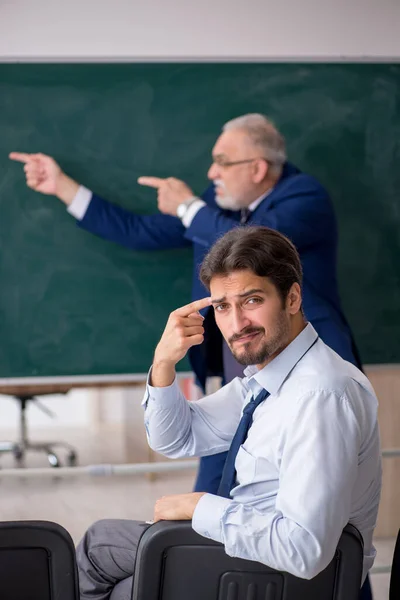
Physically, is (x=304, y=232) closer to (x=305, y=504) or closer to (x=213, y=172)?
(x=213, y=172)

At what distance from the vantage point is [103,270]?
327 cm

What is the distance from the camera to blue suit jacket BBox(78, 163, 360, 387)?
2828 millimetres

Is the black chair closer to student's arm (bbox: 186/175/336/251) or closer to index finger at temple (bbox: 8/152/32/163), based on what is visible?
student's arm (bbox: 186/175/336/251)

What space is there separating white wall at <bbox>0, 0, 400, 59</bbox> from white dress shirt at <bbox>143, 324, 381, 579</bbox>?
1830 millimetres

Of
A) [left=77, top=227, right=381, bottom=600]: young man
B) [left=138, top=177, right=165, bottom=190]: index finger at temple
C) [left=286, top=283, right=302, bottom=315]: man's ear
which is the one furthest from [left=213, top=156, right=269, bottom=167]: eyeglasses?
[left=286, top=283, right=302, bottom=315]: man's ear

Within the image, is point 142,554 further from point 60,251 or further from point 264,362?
point 60,251

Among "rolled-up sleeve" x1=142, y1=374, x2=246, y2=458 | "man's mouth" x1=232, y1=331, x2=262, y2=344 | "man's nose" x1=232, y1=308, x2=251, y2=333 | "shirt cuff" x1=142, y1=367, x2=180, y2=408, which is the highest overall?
"man's nose" x1=232, y1=308, x2=251, y2=333

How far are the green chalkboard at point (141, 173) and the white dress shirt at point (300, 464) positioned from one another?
140 cm

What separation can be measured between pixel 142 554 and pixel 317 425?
1.30 feet

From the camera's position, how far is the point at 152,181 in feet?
10.6

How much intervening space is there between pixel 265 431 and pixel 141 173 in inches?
70.6

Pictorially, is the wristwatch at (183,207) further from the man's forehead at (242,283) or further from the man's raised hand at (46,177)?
the man's forehead at (242,283)

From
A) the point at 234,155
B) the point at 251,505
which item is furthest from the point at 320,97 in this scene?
the point at 251,505

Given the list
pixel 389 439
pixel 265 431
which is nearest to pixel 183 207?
pixel 265 431
